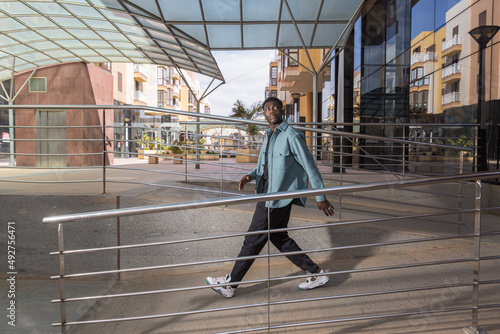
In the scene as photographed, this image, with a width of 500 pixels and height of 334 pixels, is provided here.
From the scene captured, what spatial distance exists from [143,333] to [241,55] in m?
9.76

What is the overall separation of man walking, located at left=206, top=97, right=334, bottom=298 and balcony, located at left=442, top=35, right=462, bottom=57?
5666 millimetres

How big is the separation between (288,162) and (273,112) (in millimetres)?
442

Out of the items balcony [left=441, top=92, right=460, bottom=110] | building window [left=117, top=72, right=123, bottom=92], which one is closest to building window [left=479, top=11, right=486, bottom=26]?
balcony [left=441, top=92, right=460, bottom=110]

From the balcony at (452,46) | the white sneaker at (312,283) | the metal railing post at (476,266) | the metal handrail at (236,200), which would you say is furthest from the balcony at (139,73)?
the metal railing post at (476,266)

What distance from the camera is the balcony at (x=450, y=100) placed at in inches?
274

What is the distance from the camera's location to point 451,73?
7.29m

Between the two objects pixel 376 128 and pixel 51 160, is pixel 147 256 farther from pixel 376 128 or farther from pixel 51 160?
pixel 51 160

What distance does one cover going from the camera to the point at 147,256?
4.25 meters

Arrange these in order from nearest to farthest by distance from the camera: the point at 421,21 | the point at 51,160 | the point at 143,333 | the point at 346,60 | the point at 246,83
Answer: the point at 143,333, the point at 421,21, the point at 346,60, the point at 51,160, the point at 246,83

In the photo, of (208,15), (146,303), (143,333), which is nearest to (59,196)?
(146,303)

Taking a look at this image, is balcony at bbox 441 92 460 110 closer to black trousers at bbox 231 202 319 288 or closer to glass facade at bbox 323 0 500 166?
glass facade at bbox 323 0 500 166

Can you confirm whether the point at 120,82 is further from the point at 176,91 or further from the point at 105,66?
the point at 176,91

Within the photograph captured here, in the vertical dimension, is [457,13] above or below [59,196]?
above

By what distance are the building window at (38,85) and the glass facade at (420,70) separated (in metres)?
10.6
